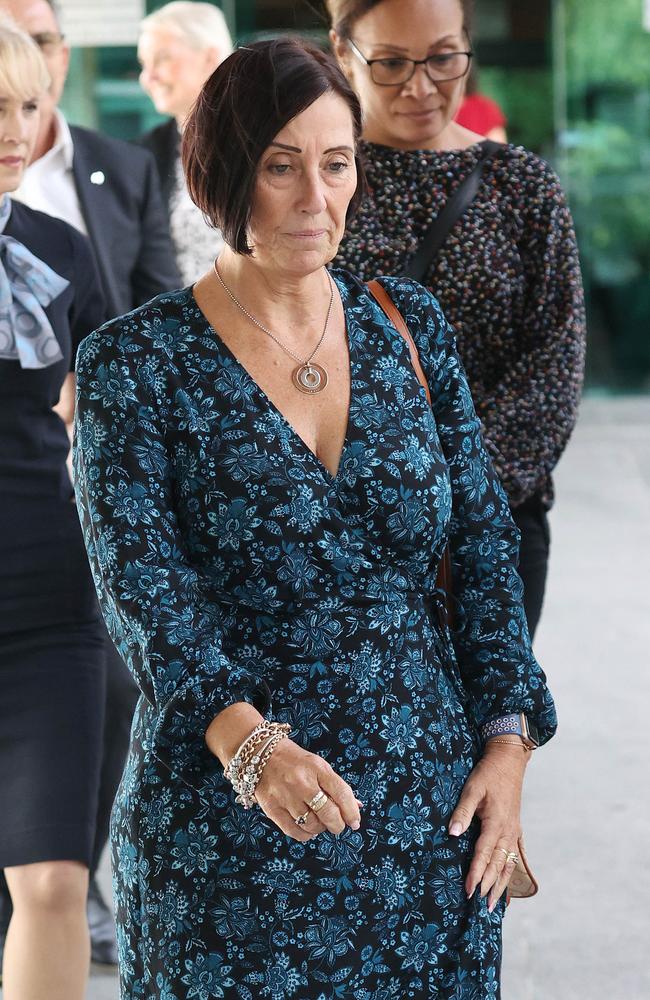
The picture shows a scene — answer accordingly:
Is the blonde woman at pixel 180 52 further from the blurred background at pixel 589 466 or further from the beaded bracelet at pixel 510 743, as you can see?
the beaded bracelet at pixel 510 743

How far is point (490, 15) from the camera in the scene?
11094 mm

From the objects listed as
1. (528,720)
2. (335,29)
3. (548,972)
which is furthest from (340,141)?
(548,972)

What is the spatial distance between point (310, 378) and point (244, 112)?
0.39 metres

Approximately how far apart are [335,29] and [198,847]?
1.88 metres

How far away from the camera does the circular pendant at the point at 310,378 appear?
2.14m

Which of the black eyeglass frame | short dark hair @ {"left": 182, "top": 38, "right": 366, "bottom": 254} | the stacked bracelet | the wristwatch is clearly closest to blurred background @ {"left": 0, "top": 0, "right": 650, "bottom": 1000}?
the black eyeglass frame

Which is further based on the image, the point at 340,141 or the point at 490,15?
the point at 490,15

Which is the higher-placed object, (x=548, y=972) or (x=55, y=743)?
(x=55, y=743)

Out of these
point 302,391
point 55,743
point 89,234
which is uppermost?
point 89,234

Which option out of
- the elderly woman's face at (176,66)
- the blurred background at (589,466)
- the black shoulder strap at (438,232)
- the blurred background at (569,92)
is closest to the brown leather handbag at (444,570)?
the black shoulder strap at (438,232)

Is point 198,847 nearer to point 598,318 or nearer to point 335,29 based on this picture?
point 335,29

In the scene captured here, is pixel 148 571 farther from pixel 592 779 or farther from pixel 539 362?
pixel 592 779

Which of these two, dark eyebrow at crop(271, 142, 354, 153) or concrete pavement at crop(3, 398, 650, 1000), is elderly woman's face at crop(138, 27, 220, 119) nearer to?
concrete pavement at crop(3, 398, 650, 1000)

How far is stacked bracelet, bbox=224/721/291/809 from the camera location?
6.22 ft
